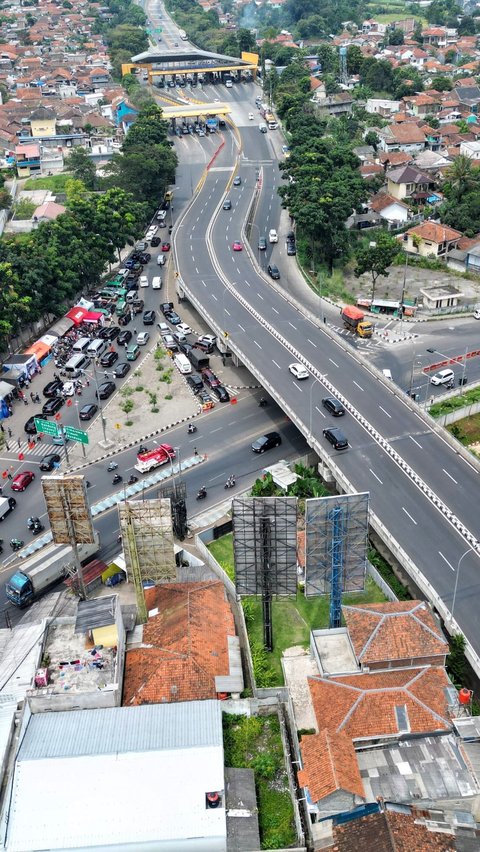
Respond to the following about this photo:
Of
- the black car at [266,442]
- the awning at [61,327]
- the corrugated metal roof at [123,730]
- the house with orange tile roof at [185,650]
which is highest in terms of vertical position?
the awning at [61,327]

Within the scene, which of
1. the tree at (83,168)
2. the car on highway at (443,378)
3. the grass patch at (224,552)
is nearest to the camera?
the grass patch at (224,552)

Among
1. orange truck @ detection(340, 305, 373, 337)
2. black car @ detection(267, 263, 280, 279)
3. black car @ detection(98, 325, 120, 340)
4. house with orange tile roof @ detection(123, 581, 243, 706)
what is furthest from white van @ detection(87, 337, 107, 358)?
house with orange tile roof @ detection(123, 581, 243, 706)

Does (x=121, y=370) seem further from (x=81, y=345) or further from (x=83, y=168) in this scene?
(x=83, y=168)

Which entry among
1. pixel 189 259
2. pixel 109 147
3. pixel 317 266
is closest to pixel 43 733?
pixel 189 259

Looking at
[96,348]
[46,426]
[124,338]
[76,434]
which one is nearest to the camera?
[76,434]

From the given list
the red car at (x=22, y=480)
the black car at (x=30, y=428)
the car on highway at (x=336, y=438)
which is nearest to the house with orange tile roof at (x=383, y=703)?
the car on highway at (x=336, y=438)

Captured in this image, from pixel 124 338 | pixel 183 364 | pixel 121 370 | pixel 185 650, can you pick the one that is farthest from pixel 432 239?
pixel 185 650

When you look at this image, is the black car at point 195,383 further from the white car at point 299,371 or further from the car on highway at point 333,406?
the car on highway at point 333,406
